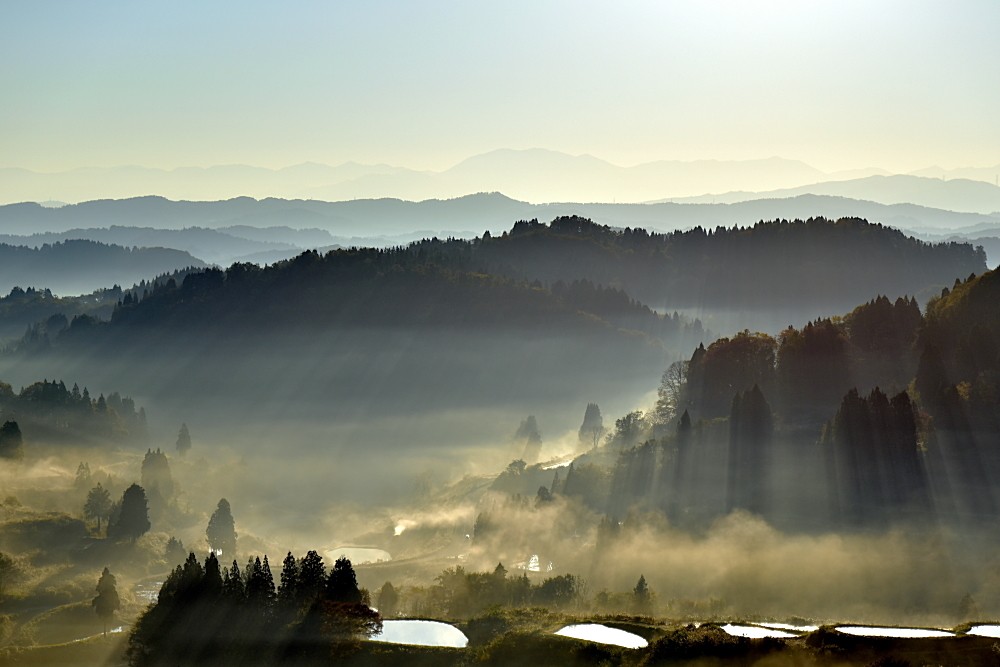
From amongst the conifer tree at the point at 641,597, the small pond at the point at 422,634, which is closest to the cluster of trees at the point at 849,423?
the conifer tree at the point at 641,597

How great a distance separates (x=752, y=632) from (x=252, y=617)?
139ft

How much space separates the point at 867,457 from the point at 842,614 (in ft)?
123

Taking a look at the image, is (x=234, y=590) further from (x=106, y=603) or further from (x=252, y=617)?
(x=106, y=603)

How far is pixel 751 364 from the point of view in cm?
15775

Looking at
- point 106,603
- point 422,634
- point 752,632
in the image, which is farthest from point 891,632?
point 106,603

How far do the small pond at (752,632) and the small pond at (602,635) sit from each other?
19.5 feet


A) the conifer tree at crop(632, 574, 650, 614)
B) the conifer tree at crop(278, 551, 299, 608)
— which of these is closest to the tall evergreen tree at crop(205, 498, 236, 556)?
the conifer tree at crop(278, 551, 299, 608)

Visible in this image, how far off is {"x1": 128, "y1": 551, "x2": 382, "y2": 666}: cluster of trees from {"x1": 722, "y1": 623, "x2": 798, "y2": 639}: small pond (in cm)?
2762

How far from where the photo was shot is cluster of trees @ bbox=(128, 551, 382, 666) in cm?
7000

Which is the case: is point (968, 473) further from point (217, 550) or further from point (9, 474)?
point (9, 474)

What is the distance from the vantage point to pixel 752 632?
59094mm

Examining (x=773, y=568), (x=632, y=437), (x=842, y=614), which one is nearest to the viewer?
(x=842, y=614)

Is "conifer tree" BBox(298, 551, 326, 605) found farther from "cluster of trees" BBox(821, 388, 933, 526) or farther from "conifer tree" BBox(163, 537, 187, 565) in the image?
"conifer tree" BBox(163, 537, 187, 565)

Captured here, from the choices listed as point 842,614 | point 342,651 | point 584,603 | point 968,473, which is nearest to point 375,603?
point 584,603
